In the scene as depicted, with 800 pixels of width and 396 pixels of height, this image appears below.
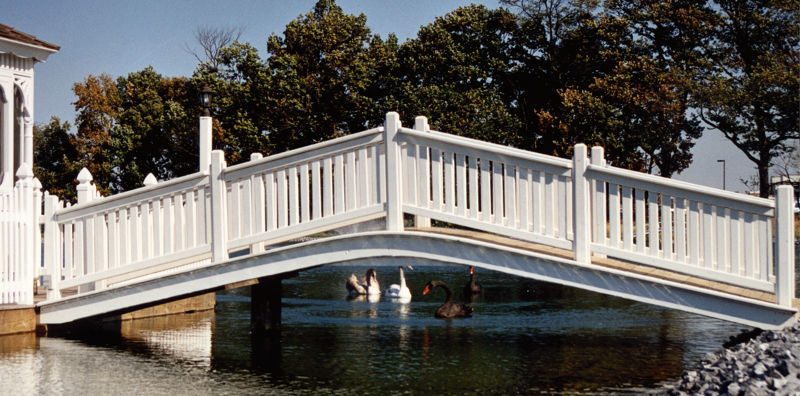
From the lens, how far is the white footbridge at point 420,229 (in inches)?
360

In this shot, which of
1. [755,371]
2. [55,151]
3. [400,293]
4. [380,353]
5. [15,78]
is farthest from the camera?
[55,151]

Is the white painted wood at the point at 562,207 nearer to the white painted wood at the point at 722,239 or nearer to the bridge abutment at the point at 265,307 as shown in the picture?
the white painted wood at the point at 722,239

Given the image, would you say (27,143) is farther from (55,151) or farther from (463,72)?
(55,151)

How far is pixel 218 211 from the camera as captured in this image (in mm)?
10648

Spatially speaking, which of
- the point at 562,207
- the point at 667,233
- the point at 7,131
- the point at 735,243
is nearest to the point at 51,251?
the point at 7,131

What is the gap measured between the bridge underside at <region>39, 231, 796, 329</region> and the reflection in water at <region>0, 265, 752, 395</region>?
0.67m

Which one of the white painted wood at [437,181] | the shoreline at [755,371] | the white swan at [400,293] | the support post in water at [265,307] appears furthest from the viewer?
the white swan at [400,293]

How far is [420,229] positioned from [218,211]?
222 cm

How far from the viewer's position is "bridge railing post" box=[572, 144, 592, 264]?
9.41 meters

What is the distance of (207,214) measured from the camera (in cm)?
1078

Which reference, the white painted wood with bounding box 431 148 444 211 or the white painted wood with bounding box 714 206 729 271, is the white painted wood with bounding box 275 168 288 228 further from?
the white painted wood with bounding box 714 206 729 271

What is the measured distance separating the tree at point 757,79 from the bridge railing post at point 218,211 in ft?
118

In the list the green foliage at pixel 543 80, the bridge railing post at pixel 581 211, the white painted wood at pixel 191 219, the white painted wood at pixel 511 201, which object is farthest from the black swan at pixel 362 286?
the green foliage at pixel 543 80

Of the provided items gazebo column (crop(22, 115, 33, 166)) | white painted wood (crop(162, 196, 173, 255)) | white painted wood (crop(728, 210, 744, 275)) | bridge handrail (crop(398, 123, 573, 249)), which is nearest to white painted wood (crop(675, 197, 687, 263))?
white painted wood (crop(728, 210, 744, 275))
